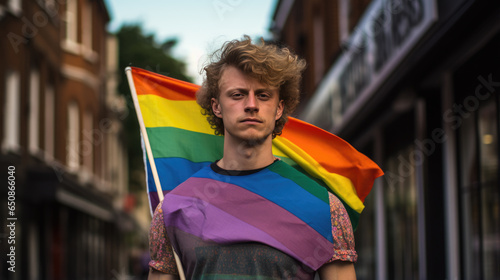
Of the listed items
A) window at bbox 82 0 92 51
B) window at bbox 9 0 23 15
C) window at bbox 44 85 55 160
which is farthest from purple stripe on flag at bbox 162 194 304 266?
window at bbox 82 0 92 51

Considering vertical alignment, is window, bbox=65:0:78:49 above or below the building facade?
above

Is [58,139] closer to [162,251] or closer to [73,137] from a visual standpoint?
[73,137]

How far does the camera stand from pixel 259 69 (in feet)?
10.2

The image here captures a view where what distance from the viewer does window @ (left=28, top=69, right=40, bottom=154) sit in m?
18.3

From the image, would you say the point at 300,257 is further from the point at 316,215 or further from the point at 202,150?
the point at 202,150

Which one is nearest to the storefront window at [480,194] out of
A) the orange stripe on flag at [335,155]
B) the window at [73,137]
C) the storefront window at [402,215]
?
the storefront window at [402,215]

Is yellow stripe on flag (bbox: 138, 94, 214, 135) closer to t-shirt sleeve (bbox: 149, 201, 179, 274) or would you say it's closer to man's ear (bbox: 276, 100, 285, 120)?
man's ear (bbox: 276, 100, 285, 120)

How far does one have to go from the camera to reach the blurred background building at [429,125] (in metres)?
7.42

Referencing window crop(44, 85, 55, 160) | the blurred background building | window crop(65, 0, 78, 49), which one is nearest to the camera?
the blurred background building

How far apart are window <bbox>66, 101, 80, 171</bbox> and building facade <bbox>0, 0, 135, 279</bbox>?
0.15 ft

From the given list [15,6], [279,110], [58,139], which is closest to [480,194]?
[279,110]

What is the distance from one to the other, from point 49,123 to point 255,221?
60.0ft

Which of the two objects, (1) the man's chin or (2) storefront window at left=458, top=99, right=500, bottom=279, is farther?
(2) storefront window at left=458, top=99, right=500, bottom=279

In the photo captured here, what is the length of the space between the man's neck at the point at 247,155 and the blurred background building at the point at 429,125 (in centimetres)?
375
